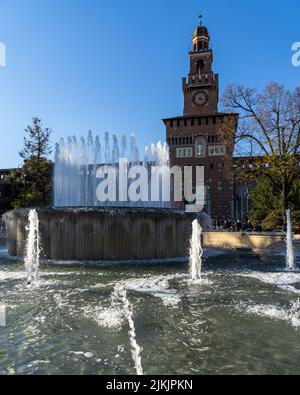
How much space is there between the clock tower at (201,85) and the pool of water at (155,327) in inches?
2335

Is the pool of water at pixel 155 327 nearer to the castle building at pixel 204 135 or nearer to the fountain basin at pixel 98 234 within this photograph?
the fountain basin at pixel 98 234


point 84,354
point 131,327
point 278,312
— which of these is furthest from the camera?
point 278,312

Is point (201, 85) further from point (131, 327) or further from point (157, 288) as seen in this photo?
point (131, 327)

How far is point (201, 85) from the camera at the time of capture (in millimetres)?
63938

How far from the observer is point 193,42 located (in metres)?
68.2

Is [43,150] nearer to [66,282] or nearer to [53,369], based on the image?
[66,282]

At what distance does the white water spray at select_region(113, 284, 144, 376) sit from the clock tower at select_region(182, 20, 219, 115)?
5992cm

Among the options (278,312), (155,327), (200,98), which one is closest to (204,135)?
(200,98)

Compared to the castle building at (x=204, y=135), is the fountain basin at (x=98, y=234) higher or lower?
lower

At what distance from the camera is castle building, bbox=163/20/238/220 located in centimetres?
5909

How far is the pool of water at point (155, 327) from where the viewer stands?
11.0ft

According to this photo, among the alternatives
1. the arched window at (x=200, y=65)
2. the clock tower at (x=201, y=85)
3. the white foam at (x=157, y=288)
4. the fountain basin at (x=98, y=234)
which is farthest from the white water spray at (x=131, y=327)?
the arched window at (x=200, y=65)

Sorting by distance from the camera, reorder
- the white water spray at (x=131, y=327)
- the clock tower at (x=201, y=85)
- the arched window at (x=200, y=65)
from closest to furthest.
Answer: the white water spray at (x=131, y=327)
the clock tower at (x=201, y=85)
the arched window at (x=200, y=65)

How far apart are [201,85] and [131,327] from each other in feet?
211
